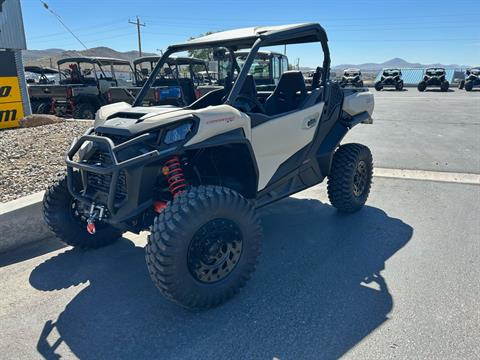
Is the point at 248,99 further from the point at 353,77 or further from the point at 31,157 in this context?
the point at 353,77

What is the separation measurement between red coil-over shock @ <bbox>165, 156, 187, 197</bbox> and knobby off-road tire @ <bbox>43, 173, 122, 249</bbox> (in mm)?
996

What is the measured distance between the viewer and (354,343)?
8.36 ft

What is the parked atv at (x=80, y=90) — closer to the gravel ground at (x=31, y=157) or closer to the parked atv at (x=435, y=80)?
the gravel ground at (x=31, y=157)

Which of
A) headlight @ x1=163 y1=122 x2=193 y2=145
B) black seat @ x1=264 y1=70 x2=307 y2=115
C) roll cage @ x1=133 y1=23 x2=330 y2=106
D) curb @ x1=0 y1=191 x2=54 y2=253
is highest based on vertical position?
roll cage @ x1=133 y1=23 x2=330 y2=106

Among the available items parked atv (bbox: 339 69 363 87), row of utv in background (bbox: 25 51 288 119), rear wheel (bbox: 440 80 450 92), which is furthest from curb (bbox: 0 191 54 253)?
rear wheel (bbox: 440 80 450 92)

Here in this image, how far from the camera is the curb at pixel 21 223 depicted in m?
3.93

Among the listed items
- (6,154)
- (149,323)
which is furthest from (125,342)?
(6,154)

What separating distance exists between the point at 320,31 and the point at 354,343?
10.0ft

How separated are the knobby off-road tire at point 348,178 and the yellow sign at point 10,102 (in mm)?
9093

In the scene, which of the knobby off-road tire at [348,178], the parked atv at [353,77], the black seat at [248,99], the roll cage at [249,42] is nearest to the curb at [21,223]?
the roll cage at [249,42]

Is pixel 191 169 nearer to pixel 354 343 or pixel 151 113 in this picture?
pixel 151 113

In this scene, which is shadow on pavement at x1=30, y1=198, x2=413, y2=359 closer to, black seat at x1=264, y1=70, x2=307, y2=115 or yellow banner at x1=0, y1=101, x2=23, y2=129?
black seat at x1=264, y1=70, x2=307, y2=115

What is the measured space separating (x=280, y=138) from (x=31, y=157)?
434cm

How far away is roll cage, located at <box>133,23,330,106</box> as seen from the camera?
3488 mm
